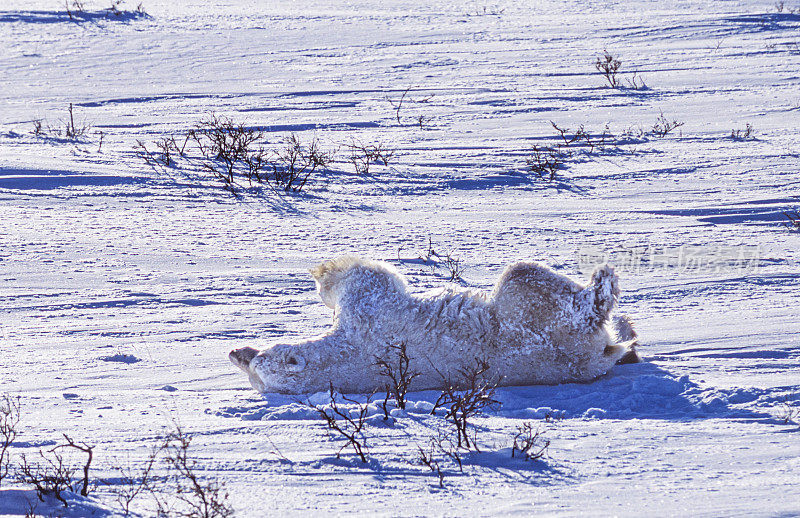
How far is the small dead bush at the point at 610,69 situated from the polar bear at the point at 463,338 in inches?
297

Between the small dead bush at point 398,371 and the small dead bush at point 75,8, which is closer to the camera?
the small dead bush at point 398,371

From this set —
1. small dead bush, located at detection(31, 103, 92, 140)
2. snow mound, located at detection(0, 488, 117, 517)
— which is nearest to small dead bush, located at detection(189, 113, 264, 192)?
small dead bush, located at detection(31, 103, 92, 140)

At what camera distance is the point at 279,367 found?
4262mm

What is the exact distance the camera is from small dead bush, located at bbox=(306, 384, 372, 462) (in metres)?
3.39

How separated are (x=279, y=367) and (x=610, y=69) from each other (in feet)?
28.7

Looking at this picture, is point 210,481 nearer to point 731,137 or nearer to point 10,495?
point 10,495

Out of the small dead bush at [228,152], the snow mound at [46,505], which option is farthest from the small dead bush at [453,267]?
the snow mound at [46,505]

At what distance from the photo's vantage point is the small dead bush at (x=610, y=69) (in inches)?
445

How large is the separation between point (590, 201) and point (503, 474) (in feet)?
14.6

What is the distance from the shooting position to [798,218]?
6594 millimetres

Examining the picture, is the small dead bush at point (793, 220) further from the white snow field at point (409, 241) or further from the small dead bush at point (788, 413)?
the small dead bush at point (788, 413)

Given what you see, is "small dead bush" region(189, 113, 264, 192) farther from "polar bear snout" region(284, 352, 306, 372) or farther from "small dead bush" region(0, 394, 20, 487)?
"small dead bush" region(0, 394, 20, 487)

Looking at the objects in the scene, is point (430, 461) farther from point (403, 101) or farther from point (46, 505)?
point (403, 101)

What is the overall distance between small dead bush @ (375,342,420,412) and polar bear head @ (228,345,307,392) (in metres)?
0.36
